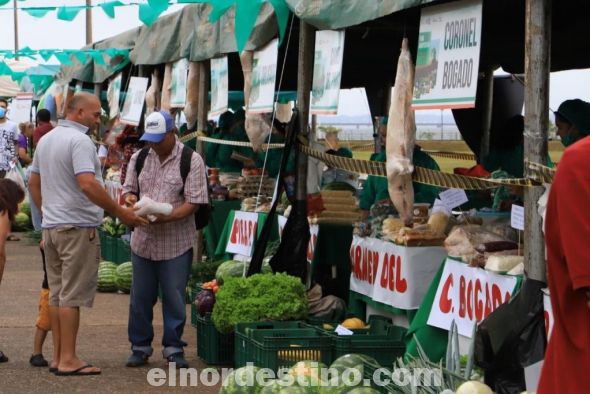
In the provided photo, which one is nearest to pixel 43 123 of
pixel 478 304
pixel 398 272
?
pixel 398 272

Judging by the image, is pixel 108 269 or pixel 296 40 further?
pixel 108 269

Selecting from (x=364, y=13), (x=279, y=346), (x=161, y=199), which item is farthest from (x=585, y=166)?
(x=161, y=199)

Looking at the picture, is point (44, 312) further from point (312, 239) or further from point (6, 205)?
point (312, 239)

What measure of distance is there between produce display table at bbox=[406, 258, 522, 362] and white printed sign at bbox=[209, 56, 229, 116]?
12.8 ft

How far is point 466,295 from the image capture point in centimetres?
670

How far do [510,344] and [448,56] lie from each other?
1.95 m

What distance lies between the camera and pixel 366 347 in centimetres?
680

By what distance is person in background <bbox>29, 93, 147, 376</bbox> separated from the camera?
7621 millimetres

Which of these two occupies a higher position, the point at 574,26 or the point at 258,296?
the point at 574,26

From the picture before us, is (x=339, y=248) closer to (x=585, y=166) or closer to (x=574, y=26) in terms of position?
(x=574, y=26)

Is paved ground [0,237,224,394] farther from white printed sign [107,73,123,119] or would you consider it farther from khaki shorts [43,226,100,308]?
white printed sign [107,73,123,119]

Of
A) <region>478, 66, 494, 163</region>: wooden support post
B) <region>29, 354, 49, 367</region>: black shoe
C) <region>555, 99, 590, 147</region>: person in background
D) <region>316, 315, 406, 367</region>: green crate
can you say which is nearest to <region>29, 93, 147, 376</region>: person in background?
<region>29, 354, 49, 367</region>: black shoe

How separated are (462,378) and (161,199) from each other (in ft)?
11.6

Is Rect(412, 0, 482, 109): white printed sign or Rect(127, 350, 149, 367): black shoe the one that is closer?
Rect(412, 0, 482, 109): white printed sign
